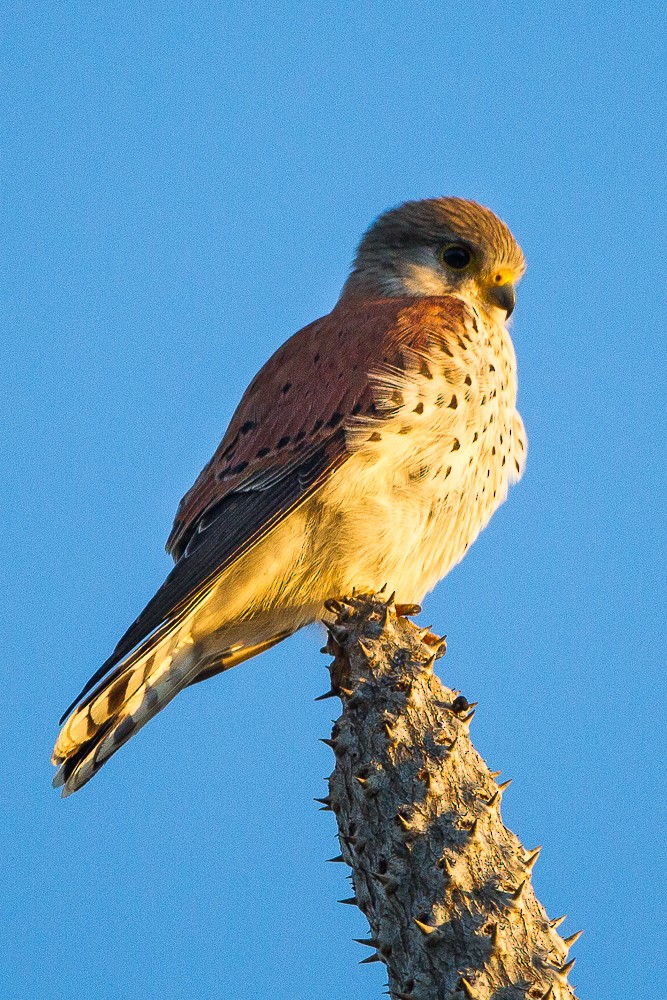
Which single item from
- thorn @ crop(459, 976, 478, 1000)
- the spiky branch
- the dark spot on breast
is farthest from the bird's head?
thorn @ crop(459, 976, 478, 1000)

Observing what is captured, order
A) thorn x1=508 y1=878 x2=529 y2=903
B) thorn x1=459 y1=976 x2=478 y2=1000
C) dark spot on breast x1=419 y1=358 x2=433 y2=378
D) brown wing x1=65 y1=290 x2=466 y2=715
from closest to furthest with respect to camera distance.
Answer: thorn x1=459 y1=976 x2=478 y2=1000 → thorn x1=508 y1=878 x2=529 y2=903 → brown wing x1=65 y1=290 x2=466 y2=715 → dark spot on breast x1=419 y1=358 x2=433 y2=378

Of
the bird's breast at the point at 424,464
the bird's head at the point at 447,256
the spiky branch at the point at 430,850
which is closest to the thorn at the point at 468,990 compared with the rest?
the spiky branch at the point at 430,850

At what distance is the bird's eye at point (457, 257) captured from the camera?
448 cm

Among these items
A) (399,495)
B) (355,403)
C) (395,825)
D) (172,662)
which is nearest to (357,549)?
(399,495)

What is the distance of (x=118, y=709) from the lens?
3.46 m

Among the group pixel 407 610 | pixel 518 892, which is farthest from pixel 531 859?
pixel 407 610

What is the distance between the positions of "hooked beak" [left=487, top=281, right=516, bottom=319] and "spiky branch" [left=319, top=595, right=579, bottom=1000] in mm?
1929

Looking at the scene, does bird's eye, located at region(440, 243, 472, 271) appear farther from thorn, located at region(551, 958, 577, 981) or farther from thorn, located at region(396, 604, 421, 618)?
thorn, located at region(551, 958, 577, 981)

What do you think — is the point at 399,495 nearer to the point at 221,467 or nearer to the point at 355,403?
the point at 355,403

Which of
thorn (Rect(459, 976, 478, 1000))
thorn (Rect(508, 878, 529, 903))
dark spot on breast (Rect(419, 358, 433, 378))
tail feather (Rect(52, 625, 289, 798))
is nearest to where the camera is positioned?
thorn (Rect(459, 976, 478, 1000))

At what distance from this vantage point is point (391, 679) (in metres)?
2.73

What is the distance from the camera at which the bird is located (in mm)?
3459

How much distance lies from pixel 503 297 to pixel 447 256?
275 millimetres

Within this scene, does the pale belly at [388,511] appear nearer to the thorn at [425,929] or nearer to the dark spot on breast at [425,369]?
the dark spot on breast at [425,369]
